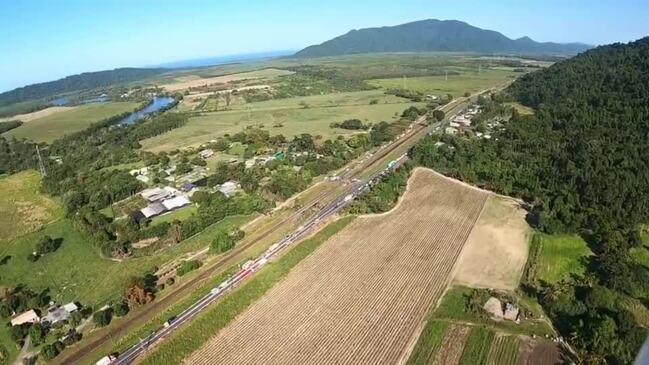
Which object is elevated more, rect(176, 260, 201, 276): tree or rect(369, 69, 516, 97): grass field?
rect(369, 69, 516, 97): grass field

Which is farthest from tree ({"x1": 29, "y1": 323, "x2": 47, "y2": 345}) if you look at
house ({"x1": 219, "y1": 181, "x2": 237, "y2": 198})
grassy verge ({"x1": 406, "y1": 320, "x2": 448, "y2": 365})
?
house ({"x1": 219, "y1": 181, "x2": 237, "y2": 198})

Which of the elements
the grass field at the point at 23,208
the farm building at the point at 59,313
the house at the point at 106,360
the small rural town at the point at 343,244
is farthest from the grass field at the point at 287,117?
the house at the point at 106,360

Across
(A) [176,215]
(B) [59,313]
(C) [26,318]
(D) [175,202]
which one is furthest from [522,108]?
(C) [26,318]

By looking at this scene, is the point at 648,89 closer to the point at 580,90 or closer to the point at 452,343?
the point at 580,90

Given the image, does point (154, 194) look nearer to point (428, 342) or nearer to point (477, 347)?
point (428, 342)

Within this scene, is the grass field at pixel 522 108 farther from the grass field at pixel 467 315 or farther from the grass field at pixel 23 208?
the grass field at pixel 23 208

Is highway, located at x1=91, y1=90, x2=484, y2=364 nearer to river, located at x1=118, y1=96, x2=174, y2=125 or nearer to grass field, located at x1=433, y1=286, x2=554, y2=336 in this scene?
grass field, located at x1=433, y1=286, x2=554, y2=336

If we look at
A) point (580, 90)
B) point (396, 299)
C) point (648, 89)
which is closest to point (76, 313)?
point (396, 299)
